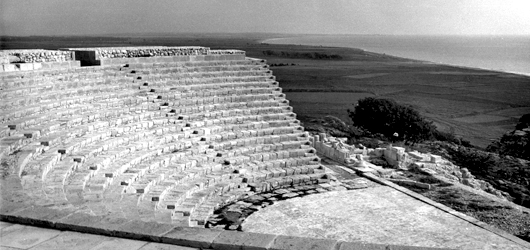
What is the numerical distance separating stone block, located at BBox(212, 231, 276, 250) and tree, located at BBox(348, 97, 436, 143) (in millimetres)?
23680

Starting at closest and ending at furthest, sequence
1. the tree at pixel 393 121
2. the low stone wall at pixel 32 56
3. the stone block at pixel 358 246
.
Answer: the stone block at pixel 358 246 → the low stone wall at pixel 32 56 → the tree at pixel 393 121

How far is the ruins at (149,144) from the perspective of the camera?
259 inches

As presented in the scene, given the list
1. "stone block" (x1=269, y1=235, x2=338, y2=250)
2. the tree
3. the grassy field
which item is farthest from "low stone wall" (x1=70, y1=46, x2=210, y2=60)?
the grassy field

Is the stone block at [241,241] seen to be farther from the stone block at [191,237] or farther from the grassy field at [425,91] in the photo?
the grassy field at [425,91]

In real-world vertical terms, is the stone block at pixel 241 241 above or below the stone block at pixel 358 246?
below

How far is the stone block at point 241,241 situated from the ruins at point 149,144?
0.01 meters

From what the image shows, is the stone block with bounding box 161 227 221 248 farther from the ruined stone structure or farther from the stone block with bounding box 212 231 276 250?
the ruined stone structure

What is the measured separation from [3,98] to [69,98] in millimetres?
1629

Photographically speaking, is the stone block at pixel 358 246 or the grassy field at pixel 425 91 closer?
the stone block at pixel 358 246

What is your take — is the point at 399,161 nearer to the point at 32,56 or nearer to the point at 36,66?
the point at 36,66

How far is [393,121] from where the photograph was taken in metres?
28.0

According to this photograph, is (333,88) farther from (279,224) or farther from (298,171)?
(279,224)

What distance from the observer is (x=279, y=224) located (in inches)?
411

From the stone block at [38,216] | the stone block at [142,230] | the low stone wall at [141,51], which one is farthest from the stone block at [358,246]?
the low stone wall at [141,51]
